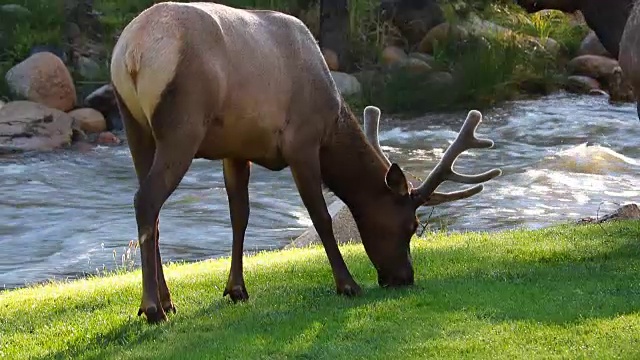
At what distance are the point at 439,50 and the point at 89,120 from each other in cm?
830

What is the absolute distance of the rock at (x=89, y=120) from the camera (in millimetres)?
20234

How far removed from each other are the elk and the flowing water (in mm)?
5123

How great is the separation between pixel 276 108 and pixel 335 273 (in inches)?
43.8

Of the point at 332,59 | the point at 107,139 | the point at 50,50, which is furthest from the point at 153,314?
the point at 332,59

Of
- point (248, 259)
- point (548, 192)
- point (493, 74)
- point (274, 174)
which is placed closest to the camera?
point (248, 259)

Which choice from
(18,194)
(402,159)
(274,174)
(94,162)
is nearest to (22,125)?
(94,162)

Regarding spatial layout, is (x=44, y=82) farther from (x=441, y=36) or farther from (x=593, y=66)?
(x=593, y=66)

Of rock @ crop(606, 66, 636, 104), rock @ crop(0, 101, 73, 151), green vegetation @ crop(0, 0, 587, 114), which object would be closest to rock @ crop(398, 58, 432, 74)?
green vegetation @ crop(0, 0, 587, 114)

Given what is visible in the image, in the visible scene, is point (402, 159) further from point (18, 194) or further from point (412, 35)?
point (412, 35)

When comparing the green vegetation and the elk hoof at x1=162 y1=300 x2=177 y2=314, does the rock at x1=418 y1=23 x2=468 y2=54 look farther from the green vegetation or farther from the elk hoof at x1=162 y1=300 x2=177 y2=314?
the elk hoof at x1=162 y1=300 x2=177 y2=314

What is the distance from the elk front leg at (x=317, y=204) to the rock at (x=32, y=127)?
12.7 m

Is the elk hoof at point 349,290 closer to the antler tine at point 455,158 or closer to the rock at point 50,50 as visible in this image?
the antler tine at point 455,158

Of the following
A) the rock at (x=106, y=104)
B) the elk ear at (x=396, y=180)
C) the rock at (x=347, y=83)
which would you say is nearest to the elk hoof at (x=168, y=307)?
the elk ear at (x=396, y=180)

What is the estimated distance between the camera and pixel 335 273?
23.1 ft
